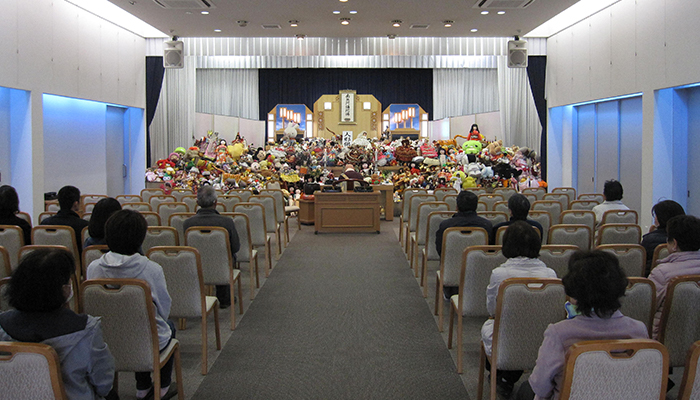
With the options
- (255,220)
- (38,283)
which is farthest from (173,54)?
(38,283)

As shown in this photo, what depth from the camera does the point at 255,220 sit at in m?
5.96

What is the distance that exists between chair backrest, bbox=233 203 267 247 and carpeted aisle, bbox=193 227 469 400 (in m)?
0.47

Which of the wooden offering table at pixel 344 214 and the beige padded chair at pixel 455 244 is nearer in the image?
the beige padded chair at pixel 455 244

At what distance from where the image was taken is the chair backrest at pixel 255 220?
Answer: 5.90m

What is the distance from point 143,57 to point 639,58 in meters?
10.6

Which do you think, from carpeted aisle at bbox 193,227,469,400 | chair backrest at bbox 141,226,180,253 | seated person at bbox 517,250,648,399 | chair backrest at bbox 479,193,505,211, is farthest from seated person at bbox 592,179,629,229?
chair backrest at bbox 141,226,180,253

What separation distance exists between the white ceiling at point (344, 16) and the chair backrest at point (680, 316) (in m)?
7.69

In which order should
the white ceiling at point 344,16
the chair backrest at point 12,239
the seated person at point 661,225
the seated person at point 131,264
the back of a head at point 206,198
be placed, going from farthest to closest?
the white ceiling at point 344,16, the back of a head at point 206,198, the chair backrest at point 12,239, the seated person at point 661,225, the seated person at point 131,264

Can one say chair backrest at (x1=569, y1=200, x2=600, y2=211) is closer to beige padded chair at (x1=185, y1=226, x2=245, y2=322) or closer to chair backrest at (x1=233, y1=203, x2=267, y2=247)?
chair backrest at (x1=233, y1=203, x2=267, y2=247)

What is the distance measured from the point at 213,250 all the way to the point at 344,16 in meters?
7.58

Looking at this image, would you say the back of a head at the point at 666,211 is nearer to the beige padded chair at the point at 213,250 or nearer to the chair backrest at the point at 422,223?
the chair backrest at the point at 422,223

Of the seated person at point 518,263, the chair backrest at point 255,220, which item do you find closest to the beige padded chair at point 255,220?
the chair backrest at point 255,220

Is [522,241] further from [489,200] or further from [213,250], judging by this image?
[489,200]

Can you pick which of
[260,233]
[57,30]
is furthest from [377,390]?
[57,30]
